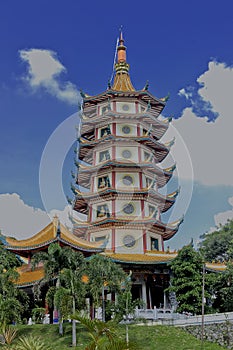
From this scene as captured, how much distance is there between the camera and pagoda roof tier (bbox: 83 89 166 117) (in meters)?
32.5

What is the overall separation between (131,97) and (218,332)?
1945 centimetres

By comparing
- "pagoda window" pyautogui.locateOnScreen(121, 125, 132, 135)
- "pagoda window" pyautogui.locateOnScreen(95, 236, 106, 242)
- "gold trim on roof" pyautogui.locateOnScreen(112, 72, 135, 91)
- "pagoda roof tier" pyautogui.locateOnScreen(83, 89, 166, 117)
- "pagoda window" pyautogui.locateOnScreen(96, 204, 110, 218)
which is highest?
"gold trim on roof" pyautogui.locateOnScreen(112, 72, 135, 91)

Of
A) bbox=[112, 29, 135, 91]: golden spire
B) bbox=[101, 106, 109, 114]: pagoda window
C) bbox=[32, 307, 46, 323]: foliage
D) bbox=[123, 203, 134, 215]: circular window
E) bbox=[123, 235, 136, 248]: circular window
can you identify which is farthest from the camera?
bbox=[112, 29, 135, 91]: golden spire

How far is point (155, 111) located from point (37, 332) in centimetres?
2096

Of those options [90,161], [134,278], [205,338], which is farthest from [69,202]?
[205,338]

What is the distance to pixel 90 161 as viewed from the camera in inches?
1308

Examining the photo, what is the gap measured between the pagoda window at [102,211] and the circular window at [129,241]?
1989 mm

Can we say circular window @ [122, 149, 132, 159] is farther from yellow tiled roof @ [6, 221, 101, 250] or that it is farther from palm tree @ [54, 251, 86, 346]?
palm tree @ [54, 251, 86, 346]

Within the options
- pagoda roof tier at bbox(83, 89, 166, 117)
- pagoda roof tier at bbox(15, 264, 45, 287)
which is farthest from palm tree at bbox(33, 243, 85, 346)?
pagoda roof tier at bbox(83, 89, 166, 117)

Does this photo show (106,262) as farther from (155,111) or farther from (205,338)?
(155,111)

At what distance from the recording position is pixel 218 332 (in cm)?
1819

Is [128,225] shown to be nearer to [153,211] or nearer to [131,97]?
[153,211]

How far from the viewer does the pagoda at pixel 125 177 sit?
89.7 feet

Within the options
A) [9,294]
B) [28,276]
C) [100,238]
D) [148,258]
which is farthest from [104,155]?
[9,294]
